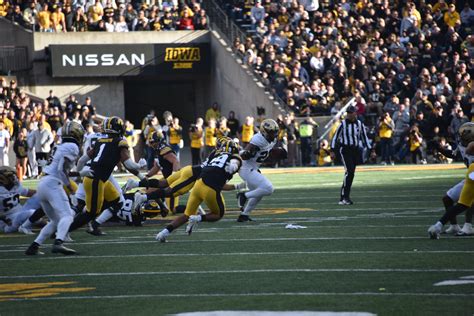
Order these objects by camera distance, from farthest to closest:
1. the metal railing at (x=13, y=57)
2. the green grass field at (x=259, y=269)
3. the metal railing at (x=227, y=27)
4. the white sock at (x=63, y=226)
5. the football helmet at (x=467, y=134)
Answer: the metal railing at (x=13, y=57) < the metal railing at (x=227, y=27) < the football helmet at (x=467, y=134) < the white sock at (x=63, y=226) < the green grass field at (x=259, y=269)

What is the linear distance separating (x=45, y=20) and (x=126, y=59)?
2624 millimetres

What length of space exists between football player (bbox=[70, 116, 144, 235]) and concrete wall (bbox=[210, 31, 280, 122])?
18137 mm

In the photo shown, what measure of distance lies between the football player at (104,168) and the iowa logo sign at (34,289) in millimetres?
2934

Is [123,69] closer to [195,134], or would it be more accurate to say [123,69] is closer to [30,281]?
[195,134]

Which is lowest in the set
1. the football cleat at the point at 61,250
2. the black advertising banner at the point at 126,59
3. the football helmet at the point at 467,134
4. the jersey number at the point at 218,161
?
the football cleat at the point at 61,250

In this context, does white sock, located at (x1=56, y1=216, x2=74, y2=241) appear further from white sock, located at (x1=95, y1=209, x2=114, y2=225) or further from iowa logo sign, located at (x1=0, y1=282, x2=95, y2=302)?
white sock, located at (x1=95, y1=209, x2=114, y2=225)

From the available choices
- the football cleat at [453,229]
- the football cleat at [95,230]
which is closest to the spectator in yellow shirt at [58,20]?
the football cleat at [95,230]

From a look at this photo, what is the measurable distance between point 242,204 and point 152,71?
18702 mm

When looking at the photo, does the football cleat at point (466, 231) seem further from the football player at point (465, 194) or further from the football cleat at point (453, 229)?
the football player at point (465, 194)

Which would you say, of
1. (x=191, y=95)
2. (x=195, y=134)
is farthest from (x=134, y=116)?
(x=195, y=134)

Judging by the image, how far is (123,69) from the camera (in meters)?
32.9

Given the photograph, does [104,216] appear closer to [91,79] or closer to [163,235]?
[163,235]

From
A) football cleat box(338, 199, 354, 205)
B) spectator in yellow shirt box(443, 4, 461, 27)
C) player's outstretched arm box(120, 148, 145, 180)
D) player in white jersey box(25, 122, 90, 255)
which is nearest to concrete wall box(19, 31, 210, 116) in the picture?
spectator in yellow shirt box(443, 4, 461, 27)

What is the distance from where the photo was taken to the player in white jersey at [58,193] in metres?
10.8
